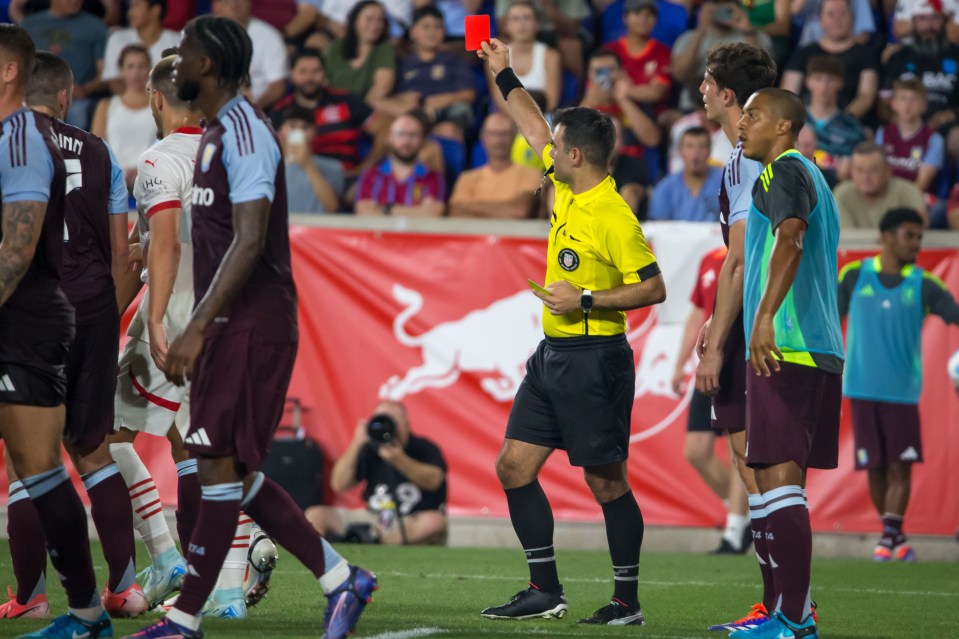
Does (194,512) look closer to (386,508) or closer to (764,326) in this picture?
(764,326)

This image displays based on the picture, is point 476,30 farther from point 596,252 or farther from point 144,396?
point 144,396

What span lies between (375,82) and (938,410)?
21.7 feet

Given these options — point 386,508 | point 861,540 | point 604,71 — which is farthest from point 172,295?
point 604,71

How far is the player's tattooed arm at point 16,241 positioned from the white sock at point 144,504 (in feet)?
5.81

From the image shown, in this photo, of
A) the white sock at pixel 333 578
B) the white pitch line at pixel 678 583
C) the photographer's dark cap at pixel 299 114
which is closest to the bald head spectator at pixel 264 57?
the photographer's dark cap at pixel 299 114

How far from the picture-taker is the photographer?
11.0 m

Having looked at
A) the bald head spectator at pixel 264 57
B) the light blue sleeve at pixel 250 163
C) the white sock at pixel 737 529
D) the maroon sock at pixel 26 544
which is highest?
the bald head spectator at pixel 264 57

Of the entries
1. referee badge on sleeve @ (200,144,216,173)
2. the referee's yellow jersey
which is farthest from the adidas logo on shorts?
the referee's yellow jersey

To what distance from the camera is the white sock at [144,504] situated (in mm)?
6453

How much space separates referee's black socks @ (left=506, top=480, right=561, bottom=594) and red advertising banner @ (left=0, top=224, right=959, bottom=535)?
466cm

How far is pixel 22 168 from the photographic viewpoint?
495 cm

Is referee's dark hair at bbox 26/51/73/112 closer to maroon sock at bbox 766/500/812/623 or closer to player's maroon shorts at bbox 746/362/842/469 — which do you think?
player's maroon shorts at bbox 746/362/842/469

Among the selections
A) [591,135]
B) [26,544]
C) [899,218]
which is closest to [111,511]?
[26,544]

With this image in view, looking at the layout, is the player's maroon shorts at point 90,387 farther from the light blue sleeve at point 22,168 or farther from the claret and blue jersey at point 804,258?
the claret and blue jersey at point 804,258
